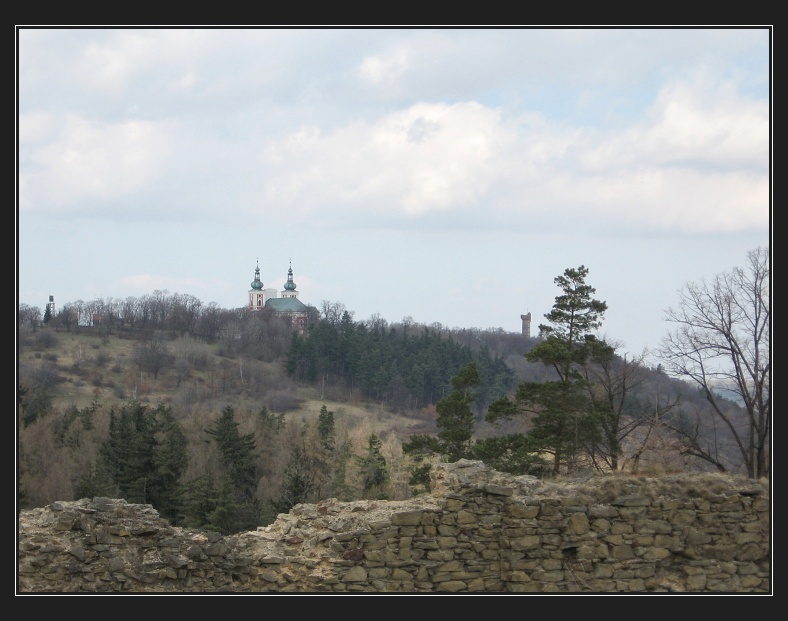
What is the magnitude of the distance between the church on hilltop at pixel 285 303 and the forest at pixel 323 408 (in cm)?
213

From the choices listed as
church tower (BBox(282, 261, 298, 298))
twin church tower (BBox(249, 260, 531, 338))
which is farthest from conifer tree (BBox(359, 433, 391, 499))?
church tower (BBox(282, 261, 298, 298))

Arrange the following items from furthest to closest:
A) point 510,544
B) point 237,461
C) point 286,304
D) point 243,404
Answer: point 286,304 → point 243,404 → point 237,461 → point 510,544

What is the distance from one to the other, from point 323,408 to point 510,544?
1431 inches

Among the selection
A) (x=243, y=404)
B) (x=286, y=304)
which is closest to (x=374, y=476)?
(x=243, y=404)

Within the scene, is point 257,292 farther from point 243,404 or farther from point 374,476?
point 374,476

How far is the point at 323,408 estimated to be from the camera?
46.0m

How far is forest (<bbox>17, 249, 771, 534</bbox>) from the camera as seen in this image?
19.0 m

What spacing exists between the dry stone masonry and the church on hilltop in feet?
256

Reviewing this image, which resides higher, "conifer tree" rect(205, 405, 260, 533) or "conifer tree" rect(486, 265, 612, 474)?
"conifer tree" rect(486, 265, 612, 474)

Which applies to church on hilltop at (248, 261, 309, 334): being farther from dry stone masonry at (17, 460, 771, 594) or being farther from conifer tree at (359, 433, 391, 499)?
dry stone masonry at (17, 460, 771, 594)

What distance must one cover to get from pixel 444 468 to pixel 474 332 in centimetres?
8110

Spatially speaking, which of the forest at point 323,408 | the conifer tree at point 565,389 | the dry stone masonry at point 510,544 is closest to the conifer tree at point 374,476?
the forest at point 323,408

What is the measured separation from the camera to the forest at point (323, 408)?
746 inches

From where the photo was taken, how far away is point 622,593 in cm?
1008
